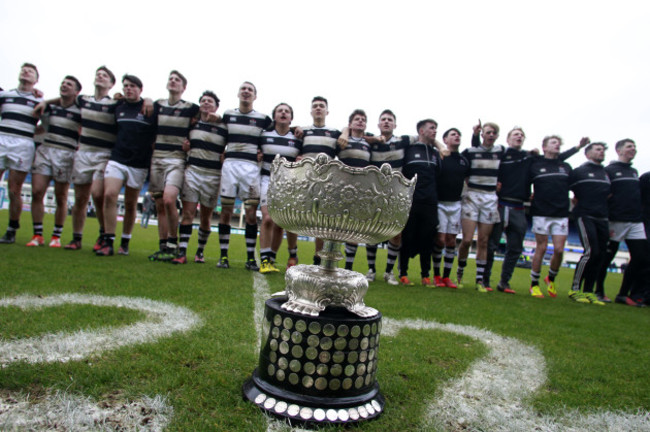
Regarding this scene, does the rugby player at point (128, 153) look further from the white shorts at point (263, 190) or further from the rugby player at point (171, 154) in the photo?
the white shorts at point (263, 190)

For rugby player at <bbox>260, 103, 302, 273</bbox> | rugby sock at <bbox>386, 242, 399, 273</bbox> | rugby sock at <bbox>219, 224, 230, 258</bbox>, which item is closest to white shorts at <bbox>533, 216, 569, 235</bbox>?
rugby sock at <bbox>386, 242, 399, 273</bbox>

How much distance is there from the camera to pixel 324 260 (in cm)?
159

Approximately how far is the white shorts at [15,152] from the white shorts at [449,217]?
224 inches

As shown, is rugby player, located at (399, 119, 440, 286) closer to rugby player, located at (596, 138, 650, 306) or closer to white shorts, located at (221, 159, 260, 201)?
white shorts, located at (221, 159, 260, 201)

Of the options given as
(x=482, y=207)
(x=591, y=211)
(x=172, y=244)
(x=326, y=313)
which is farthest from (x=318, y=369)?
(x=591, y=211)

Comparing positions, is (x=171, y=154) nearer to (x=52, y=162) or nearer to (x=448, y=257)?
(x=52, y=162)

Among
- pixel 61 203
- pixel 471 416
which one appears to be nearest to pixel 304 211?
pixel 471 416

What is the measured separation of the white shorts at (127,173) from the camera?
4852mm

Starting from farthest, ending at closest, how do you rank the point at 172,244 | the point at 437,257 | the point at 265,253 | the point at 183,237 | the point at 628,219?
the point at 628,219 → the point at 437,257 → the point at 183,237 → the point at 172,244 → the point at 265,253

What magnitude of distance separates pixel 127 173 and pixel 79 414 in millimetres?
4321

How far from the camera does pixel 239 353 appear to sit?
185 cm

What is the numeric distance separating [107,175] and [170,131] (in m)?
0.95

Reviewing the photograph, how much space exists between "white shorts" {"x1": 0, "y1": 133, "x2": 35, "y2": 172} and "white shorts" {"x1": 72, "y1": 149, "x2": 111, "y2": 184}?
0.76 m

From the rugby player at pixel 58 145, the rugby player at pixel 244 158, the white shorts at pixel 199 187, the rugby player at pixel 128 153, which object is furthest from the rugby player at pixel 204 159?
the rugby player at pixel 58 145
